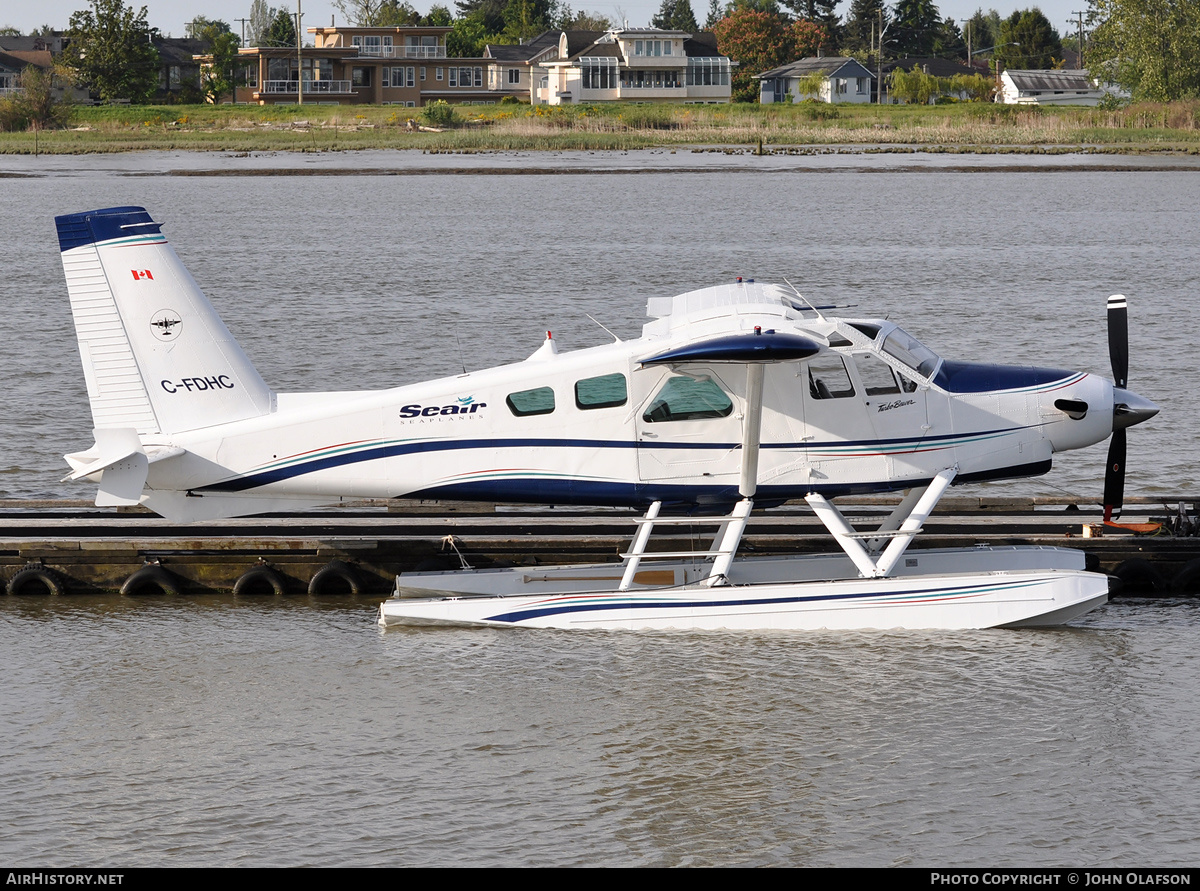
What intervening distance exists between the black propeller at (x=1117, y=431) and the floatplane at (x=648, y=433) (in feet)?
1.17

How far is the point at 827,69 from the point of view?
122m

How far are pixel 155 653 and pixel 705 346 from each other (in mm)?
5299

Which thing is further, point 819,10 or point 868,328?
point 819,10

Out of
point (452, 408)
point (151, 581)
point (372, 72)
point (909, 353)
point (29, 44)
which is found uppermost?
point (29, 44)

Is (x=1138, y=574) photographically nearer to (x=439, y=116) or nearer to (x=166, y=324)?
(x=166, y=324)

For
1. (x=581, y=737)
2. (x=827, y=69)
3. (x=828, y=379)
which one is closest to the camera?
(x=581, y=737)

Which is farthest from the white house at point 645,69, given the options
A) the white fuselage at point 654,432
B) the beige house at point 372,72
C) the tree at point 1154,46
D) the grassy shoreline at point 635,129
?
the white fuselage at point 654,432

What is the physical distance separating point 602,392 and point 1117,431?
14.6 ft

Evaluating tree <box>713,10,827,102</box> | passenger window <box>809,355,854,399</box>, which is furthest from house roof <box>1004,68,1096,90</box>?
passenger window <box>809,355,854,399</box>

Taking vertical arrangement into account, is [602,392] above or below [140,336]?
below

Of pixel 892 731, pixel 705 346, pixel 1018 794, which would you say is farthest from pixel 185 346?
pixel 1018 794

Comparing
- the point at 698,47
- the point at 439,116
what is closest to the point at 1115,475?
the point at 439,116

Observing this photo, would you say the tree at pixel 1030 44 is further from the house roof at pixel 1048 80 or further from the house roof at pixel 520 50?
the house roof at pixel 520 50
